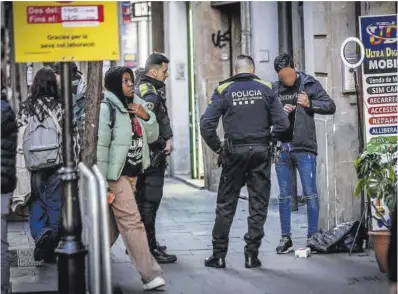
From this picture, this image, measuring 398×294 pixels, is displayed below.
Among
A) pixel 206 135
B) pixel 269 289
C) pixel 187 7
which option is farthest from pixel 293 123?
pixel 187 7

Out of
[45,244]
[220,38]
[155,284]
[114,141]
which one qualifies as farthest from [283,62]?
[220,38]

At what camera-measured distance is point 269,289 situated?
8.19 meters

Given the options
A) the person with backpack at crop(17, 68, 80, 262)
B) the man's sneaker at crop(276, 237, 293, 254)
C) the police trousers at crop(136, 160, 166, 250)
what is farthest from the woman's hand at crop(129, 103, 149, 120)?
the man's sneaker at crop(276, 237, 293, 254)

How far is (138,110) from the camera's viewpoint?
8461 mm

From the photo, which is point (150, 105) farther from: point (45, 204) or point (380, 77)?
point (380, 77)

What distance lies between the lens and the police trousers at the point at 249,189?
8883 mm

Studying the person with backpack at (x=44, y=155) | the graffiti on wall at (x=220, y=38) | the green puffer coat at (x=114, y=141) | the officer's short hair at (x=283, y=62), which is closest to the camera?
the green puffer coat at (x=114, y=141)

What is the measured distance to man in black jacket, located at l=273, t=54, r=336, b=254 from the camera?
956 centimetres

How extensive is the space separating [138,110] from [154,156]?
1053mm

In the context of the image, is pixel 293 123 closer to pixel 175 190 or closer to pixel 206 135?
pixel 206 135

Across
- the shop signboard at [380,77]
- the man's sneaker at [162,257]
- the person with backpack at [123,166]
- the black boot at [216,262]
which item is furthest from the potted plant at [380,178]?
the man's sneaker at [162,257]

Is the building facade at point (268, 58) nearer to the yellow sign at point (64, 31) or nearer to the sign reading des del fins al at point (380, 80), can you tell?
the sign reading des del fins al at point (380, 80)

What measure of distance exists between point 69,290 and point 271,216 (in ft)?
21.3

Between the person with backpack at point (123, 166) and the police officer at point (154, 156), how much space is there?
107cm
